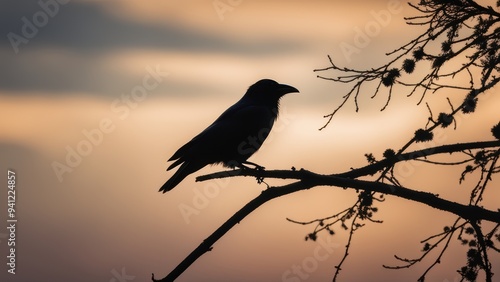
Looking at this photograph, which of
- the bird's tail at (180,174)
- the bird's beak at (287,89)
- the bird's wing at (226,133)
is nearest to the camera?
the bird's tail at (180,174)

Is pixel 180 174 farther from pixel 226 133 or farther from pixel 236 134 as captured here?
pixel 236 134

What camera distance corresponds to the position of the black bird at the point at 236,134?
8.52 meters

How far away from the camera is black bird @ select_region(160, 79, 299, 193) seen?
27.9ft

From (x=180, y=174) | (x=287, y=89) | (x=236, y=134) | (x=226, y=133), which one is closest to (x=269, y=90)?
(x=287, y=89)

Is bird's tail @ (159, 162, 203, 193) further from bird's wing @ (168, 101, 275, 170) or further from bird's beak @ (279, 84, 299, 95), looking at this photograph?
bird's beak @ (279, 84, 299, 95)

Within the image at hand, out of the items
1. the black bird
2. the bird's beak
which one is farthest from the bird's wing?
the bird's beak

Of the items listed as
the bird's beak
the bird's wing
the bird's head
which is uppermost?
the bird's beak

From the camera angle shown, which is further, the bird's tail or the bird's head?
the bird's head

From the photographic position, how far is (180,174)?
8172 millimetres

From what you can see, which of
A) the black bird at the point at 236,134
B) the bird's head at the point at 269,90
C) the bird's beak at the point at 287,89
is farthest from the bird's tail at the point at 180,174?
the bird's beak at the point at 287,89

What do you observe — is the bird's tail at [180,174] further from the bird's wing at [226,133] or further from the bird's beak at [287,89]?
the bird's beak at [287,89]

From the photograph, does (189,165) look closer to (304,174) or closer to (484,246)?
(304,174)

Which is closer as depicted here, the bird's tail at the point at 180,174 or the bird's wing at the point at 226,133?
the bird's tail at the point at 180,174

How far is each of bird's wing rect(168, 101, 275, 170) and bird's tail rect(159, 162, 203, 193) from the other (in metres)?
0.10
